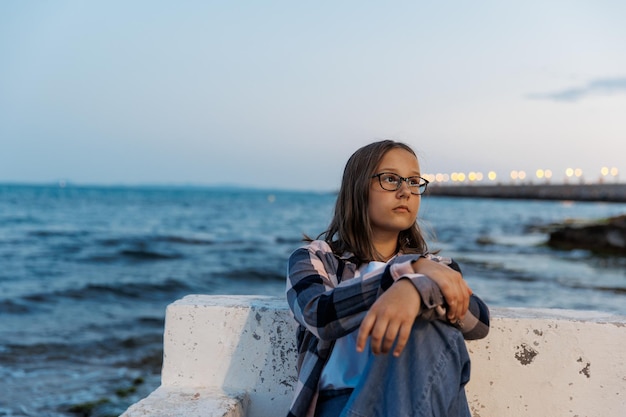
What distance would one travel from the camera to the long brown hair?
1.96 metres

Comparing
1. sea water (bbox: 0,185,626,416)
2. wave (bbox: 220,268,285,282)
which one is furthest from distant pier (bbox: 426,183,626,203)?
wave (bbox: 220,268,285,282)

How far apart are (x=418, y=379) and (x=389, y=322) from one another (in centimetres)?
19

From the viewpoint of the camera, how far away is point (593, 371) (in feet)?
6.44

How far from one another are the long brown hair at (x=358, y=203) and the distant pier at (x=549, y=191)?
45.8 metres

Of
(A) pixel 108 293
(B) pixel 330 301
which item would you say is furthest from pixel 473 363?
(A) pixel 108 293

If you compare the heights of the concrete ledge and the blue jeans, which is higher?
the blue jeans

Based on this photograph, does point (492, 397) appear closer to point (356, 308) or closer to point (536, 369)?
point (536, 369)

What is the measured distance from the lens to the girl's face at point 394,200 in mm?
1944

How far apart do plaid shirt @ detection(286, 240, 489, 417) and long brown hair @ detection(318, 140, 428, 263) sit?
0.17 ft

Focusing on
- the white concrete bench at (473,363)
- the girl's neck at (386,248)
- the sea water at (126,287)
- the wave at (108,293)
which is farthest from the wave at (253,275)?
the girl's neck at (386,248)

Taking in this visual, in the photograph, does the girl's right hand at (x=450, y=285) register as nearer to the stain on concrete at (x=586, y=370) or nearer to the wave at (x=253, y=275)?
the stain on concrete at (x=586, y=370)

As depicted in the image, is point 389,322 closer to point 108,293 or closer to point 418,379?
point 418,379

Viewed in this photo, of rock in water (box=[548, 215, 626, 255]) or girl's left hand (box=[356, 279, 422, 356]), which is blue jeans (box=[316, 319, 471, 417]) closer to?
girl's left hand (box=[356, 279, 422, 356])

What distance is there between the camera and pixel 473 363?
2.03 meters
